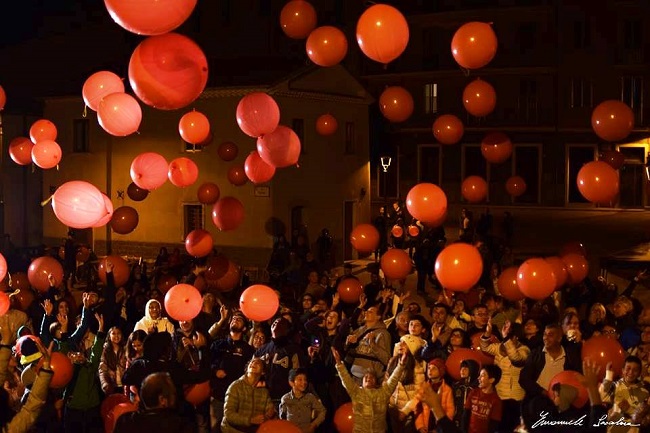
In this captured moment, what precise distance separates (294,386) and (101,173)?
61.1ft

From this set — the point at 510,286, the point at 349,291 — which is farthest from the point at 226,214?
the point at 510,286

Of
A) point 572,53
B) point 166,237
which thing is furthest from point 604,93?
point 166,237

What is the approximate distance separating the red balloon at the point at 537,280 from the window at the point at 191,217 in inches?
565

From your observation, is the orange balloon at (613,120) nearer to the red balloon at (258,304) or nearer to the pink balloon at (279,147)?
the pink balloon at (279,147)

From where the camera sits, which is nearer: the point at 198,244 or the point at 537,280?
the point at 537,280

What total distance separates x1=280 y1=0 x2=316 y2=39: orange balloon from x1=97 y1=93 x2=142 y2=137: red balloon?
3.10 metres

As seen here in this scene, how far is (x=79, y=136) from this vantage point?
2450 cm

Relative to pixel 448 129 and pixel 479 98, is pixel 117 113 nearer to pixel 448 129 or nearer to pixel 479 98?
pixel 479 98

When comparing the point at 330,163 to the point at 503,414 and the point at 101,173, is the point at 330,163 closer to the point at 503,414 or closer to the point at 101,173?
the point at 101,173

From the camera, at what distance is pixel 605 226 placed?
96.0ft

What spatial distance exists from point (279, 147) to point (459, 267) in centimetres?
349

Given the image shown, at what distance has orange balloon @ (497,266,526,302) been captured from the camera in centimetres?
976

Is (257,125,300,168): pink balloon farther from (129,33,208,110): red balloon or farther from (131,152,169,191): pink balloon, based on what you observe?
(129,33,208,110): red balloon

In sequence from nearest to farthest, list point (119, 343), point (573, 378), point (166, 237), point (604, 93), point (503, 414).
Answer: point (573, 378), point (503, 414), point (119, 343), point (166, 237), point (604, 93)
